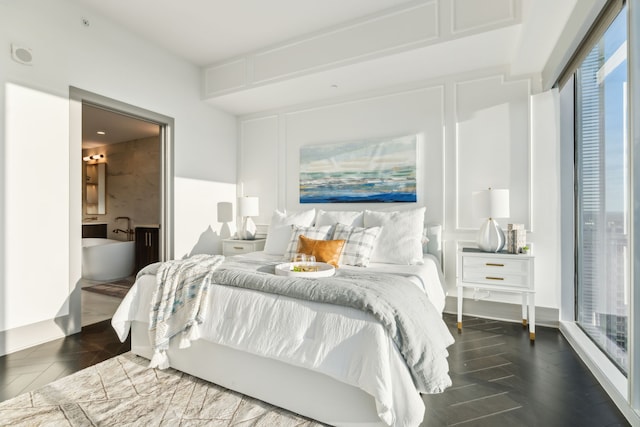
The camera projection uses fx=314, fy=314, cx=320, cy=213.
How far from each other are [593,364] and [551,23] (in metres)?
2.44

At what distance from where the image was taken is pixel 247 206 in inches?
169

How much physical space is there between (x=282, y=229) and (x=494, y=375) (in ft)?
7.64

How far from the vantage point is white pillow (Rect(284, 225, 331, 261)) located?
308cm

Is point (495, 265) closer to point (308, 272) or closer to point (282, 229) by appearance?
point (308, 272)

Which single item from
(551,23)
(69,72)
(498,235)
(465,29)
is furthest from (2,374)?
(551,23)

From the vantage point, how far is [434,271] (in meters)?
2.82

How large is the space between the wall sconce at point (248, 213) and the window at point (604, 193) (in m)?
3.55

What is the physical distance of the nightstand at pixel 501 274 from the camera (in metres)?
2.67

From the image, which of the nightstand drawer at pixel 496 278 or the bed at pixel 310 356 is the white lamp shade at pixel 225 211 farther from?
the nightstand drawer at pixel 496 278

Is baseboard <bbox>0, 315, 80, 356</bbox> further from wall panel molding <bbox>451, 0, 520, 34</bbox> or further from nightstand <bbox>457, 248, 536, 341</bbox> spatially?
wall panel molding <bbox>451, 0, 520, 34</bbox>

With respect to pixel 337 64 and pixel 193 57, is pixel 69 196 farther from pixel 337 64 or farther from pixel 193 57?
pixel 337 64

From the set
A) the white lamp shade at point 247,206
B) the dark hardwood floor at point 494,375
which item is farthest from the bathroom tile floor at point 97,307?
the white lamp shade at point 247,206

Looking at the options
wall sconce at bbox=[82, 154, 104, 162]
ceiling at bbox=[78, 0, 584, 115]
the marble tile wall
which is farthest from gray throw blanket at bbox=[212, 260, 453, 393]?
wall sconce at bbox=[82, 154, 104, 162]

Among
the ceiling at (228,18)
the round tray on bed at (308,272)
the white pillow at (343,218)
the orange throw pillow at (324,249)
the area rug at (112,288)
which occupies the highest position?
the ceiling at (228,18)
